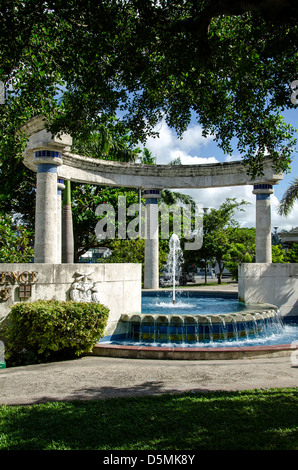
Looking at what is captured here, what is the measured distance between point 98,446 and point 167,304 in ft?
42.0

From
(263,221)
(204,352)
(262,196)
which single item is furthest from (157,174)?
(204,352)

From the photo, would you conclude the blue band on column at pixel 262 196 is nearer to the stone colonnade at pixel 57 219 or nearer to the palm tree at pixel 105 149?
the stone colonnade at pixel 57 219

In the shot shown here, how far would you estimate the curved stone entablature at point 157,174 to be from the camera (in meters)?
19.9

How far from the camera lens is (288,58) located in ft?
27.2

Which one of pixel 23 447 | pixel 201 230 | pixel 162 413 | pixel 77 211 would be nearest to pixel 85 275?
pixel 162 413

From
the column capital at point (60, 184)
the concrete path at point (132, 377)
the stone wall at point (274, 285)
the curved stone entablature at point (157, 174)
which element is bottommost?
the concrete path at point (132, 377)

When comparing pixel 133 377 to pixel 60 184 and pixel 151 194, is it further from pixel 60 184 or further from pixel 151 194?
pixel 151 194

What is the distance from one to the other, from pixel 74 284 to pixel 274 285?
9.21 m

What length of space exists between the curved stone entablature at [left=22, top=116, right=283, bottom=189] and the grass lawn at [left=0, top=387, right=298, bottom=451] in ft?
48.1

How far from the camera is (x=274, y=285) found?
16547 millimetres

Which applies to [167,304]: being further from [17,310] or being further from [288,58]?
[288,58]

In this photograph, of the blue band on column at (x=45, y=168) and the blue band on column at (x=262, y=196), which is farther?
the blue band on column at (x=262, y=196)

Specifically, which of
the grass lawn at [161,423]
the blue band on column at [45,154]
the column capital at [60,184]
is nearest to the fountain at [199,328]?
the grass lawn at [161,423]

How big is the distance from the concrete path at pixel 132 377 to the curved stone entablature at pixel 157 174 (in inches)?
478
